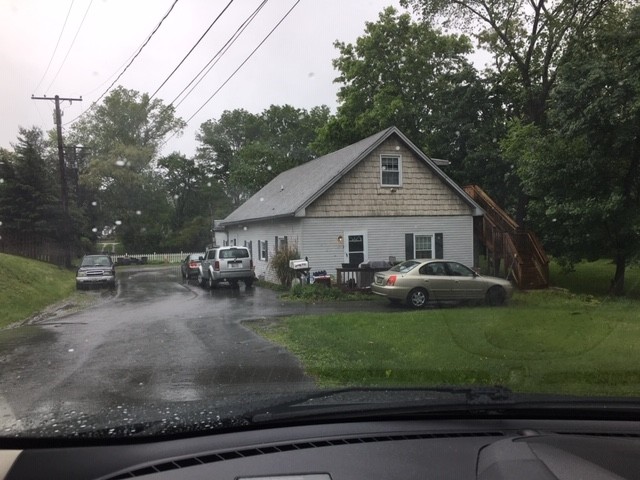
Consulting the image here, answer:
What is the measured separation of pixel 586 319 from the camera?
38.5 feet

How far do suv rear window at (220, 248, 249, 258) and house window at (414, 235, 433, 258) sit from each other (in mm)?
7017

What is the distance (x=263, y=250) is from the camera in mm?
27406

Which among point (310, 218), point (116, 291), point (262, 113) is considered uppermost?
point (262, 113)

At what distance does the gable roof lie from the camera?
893 inches

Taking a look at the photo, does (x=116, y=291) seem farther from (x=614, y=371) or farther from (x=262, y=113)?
(x=262, y=113)

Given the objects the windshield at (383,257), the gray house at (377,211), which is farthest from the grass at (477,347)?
the gray house at (377,211)

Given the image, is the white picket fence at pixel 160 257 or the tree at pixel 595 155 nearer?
the tree at pixel 595 155

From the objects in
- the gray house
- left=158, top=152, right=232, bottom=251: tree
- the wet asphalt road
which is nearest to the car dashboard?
the wet asphalt road

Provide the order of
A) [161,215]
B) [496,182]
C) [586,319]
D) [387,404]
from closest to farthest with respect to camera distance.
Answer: [387,404] < [586,319] < [496,182] < [161,215]

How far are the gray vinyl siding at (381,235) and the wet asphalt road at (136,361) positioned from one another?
20.4ft

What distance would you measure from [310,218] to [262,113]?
110 ft

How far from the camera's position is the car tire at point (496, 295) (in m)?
16.3

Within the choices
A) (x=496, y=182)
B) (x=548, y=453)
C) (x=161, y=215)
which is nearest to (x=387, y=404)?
(x=548, y=453)

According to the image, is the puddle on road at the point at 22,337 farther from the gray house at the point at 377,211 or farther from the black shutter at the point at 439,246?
the black shutter at the point at 439,246
